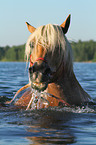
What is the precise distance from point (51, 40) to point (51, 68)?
476 millimetres

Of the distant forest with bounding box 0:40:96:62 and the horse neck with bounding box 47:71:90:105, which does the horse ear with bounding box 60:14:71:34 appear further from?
the distant forest with bounding box 0:40:96:62

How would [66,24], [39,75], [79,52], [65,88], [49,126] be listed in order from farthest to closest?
[79,52]
[65,88]
[66,24]
[39,75]
[49,126]

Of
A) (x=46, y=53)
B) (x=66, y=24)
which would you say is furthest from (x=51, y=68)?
(x=66, y=24)

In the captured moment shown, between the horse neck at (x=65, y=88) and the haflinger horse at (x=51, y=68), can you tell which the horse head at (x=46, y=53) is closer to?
the haflinger horse at (x=51, y=68)

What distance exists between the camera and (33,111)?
20.5 ft

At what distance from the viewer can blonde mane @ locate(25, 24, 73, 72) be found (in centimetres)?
554

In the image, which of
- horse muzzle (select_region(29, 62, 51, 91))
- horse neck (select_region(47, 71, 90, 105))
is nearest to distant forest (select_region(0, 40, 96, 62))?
horse neck (select_region(47, 71, 90, 105))

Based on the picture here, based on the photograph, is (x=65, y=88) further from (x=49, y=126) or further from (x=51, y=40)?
(x=49, y=126)

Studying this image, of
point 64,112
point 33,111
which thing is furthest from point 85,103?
point 33,111

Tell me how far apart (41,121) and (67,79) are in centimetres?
112

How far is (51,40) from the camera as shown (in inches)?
219

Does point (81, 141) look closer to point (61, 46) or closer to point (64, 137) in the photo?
point (64, 137)

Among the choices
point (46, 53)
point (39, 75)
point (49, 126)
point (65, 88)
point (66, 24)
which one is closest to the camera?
point (49, 126)

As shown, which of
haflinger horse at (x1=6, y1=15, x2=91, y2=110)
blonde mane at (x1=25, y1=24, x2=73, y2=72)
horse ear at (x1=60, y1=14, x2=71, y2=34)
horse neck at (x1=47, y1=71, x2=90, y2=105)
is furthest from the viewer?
horse neck at (x1=47, y1=71, x2=90, y2=105)
